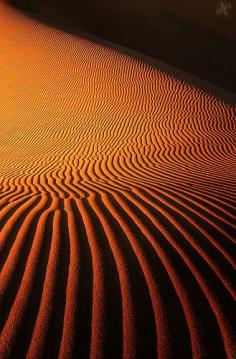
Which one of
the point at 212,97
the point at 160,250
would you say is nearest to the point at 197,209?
the point at 160,250

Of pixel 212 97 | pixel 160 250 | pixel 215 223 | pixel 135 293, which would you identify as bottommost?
pixel 135 293

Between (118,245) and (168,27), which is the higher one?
(168,27)

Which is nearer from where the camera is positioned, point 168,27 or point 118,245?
point 118,245

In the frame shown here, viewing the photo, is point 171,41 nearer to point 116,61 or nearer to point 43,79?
point 116,61

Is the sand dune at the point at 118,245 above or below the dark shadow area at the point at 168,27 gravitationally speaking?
below

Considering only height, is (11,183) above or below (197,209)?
above
